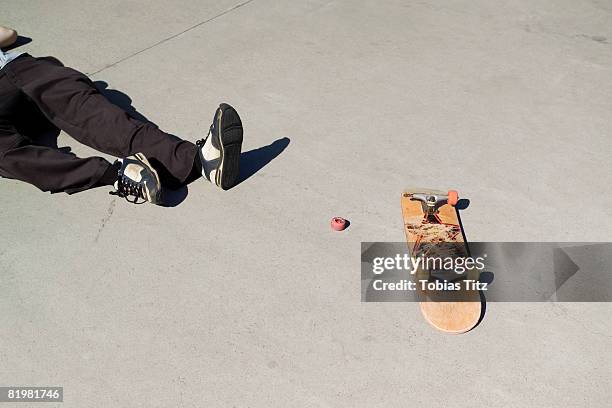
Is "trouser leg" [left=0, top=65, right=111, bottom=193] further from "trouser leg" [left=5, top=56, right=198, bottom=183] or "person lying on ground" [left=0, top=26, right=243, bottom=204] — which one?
"trouser leg" [left=5, top=56, right=198, bottom=183]

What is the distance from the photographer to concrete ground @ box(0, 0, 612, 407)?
235cm

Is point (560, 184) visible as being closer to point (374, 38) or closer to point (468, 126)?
point (468, 126)

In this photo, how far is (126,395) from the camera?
229 centimetres

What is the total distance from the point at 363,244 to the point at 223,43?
2.31 m

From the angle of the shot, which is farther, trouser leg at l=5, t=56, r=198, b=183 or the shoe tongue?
trouser leg at l=5, t=56, r=198, b=183

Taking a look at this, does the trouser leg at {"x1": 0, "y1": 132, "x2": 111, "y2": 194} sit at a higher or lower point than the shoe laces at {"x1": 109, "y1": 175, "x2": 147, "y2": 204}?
higher

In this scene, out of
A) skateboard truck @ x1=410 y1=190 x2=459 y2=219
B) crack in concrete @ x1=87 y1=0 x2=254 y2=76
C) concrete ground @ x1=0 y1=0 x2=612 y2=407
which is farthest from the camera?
crack in concrete @ x1=87 y1=0 x2=254 y2=76

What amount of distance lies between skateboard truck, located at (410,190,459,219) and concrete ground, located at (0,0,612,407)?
143mm

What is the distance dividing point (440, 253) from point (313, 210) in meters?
0.70

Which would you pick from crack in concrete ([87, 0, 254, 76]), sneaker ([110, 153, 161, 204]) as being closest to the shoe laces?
sneaker ([110, 153, 161, 204])

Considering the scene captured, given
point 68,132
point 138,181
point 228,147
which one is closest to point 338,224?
point 228,147

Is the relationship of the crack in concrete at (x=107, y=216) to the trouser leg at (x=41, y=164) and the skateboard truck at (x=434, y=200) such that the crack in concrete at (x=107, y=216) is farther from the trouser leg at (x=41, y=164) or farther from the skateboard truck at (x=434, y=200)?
the skateboard truck at (x=434, y=200)

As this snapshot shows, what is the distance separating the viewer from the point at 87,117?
3281mm

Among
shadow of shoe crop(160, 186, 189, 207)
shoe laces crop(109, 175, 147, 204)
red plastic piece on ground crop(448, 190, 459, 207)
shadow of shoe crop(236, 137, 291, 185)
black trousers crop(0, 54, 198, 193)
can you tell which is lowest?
shadow of shoe crop(160, 186, 189, 207)
